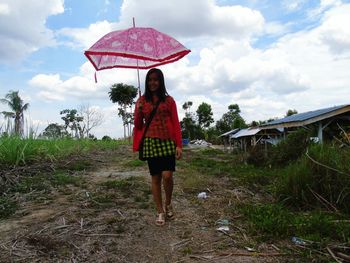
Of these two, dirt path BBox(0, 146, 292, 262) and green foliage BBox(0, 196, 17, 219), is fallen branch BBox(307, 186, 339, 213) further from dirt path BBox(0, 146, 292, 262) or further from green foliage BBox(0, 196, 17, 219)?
green foliage BBox(0, 196, 17, 219)

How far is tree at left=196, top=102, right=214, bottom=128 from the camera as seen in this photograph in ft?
156

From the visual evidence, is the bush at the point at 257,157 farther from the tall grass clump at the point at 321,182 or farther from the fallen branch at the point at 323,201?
the fallen branch at the point at 323,201

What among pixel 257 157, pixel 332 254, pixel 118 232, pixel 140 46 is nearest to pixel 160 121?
pixel 140 46

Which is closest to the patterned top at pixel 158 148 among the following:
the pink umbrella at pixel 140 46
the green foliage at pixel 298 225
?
the pink umbrella at pixel 140 46

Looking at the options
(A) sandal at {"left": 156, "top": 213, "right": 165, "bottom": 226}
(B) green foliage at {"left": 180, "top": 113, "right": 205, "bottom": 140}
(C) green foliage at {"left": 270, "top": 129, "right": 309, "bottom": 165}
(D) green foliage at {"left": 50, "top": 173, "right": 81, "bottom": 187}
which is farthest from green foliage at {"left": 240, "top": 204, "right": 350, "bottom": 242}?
(B) green foliage at {"left": 180, "top": 113, "right": 205, "bottom": 140}

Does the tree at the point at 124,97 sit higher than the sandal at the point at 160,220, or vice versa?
the tree at the point at 124,97

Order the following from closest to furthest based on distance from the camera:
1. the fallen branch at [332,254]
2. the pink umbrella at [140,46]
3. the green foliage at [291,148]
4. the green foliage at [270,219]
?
the fallen branch at [332,254]
the green foliage at [270,219]
the pink umbrella at [140,46]
the green foliage at [291,148]

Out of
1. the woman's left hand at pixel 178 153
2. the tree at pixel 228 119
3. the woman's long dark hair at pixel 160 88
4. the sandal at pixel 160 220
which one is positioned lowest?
the sandal at pixel 160 220

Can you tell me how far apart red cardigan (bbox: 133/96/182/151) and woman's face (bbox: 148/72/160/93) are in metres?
0.15

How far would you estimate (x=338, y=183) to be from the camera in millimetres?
4379

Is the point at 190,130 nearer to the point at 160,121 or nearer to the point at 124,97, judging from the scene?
the point at 124,97

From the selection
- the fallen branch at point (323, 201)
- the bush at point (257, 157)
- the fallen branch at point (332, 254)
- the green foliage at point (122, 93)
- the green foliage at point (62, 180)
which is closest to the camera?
the fallen branch at point (332, 254)

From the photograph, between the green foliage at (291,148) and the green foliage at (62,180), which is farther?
the green foliage at (291,148)

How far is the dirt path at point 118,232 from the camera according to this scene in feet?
9.74
